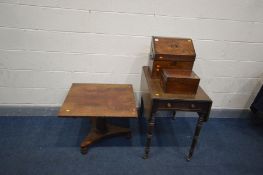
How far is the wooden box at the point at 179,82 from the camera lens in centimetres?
154

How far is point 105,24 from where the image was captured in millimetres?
1929

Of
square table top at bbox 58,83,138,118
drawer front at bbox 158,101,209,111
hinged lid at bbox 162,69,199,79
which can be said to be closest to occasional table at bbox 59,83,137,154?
square table top at bbox 58,83,138,118

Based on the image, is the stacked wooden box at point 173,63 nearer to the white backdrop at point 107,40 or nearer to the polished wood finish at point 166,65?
the polished wood finish at point 166,65

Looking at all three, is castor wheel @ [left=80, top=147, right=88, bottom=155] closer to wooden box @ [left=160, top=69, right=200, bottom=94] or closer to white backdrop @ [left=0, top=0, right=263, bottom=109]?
white backdrop @ [left=0, top=0, right=263, bottom=109]

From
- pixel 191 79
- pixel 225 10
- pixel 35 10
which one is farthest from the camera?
pixel 225 10

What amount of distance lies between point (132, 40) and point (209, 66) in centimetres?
86

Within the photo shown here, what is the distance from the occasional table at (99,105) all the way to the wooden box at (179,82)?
1.06ft

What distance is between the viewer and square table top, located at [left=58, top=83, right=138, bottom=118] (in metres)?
1.59

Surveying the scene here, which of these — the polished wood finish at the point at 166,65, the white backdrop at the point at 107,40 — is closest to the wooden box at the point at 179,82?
the polished wood finish at the point at 166,65

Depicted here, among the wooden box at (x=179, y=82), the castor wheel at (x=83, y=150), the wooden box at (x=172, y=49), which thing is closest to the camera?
the wooden box at (x=179, y=82)

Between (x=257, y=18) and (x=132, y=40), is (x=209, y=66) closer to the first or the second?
(x=257, y=18)

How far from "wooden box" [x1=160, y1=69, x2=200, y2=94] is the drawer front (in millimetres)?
92

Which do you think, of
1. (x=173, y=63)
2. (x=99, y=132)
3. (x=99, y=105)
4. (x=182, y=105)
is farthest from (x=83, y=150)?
(x=173, y=63)

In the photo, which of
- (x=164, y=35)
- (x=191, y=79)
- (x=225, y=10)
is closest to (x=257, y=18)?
(x=225, y=10)
